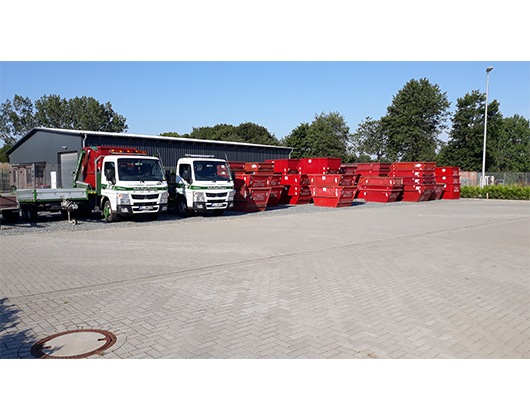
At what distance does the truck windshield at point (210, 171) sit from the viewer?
59.1ft

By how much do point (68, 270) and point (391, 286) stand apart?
19.7 feet

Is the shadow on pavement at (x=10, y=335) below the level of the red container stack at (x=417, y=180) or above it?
below

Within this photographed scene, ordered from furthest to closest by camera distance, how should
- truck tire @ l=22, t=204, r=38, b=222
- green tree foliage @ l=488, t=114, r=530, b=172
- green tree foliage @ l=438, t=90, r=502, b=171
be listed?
1. green tree foliage @ l=488, t=114, r=530, b=172
2. green tree foliage @ l=438, t=90, r=502, b=171
3. truck tire @ l=22, t=204, r=38, b=222

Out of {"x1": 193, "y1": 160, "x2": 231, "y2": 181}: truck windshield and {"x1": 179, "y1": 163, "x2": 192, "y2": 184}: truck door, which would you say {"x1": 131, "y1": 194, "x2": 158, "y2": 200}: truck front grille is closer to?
{"x1": 179, "y1": 163, "x2": 192, "y2": 184}: truck door

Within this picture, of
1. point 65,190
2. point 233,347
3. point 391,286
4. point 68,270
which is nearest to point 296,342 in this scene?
point 233,347

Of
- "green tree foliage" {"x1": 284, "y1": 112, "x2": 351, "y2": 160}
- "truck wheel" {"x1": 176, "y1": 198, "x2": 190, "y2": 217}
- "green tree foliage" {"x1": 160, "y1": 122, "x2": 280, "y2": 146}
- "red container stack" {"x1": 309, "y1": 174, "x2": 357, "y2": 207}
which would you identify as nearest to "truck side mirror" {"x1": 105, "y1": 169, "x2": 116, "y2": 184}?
"truck wheel" {"x1": 176, "y1": 198, "x2": 190, "y2": 217}

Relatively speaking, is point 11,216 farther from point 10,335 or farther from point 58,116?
point 58,116

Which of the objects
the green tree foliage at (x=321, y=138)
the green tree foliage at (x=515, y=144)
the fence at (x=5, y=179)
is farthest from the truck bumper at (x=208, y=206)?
the green tree foliage at (x=515, y=144)

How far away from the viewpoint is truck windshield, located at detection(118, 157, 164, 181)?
1578cm

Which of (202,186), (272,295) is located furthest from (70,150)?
(272,295)

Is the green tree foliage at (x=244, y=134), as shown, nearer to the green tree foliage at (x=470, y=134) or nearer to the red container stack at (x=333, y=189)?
the green tree foliage at (x=470, y=134)

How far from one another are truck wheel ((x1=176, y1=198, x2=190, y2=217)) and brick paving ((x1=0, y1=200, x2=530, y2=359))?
5540 mm

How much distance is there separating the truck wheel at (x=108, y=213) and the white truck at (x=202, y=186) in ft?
10.2

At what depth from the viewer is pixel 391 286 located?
23.8 ft
